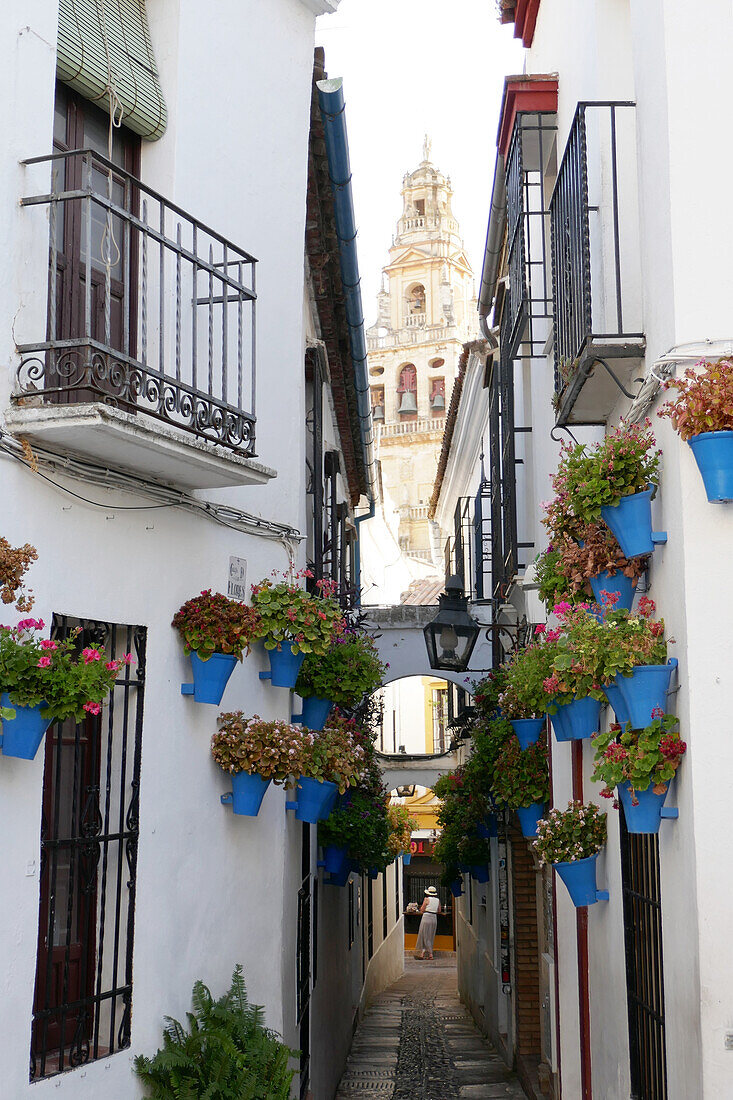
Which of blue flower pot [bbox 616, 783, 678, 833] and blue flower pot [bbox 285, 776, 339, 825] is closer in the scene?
blue flower pot [bbox 616, 783, 678, 833]

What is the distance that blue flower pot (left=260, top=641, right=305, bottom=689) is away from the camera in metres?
7.57

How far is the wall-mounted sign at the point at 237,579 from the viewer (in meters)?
7.38

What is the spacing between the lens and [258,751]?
7000 millimetres

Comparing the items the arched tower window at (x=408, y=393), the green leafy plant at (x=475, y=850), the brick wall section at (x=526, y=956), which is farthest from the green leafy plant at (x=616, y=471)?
the arched tower window at (x=408, y=393)

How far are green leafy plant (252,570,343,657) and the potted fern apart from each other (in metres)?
0.45

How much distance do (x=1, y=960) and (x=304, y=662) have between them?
3.56m

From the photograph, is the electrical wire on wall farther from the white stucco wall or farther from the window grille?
the window grille

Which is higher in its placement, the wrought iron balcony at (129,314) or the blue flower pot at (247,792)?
the wrought iron balcony at (129,314)

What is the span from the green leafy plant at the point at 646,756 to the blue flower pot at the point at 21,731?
233 centimetres

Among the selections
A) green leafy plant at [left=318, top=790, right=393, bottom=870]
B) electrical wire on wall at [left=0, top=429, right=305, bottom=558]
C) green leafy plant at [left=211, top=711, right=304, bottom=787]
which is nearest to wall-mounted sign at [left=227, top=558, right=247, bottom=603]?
electrical wire on wall at [left=0, top=429, right=305, bottom=558]

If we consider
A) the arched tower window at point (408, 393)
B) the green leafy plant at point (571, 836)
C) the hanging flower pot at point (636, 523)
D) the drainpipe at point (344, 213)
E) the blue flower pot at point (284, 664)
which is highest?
the arched tower window at point (408, 393)

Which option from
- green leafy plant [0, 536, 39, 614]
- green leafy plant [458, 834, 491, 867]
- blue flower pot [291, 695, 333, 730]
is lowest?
green leafy plant [458, 834, 491, 867]

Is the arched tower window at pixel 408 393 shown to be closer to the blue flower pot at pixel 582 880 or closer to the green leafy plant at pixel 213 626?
the blue flower pot at pixel 582 880

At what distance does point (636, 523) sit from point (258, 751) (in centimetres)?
283
